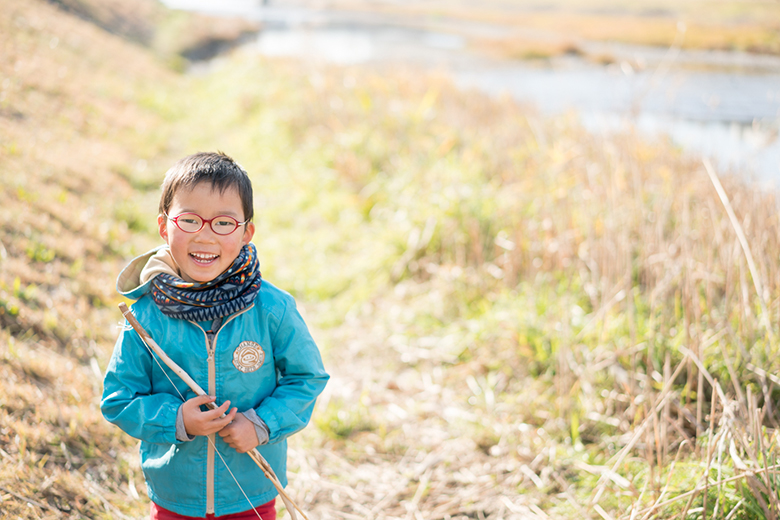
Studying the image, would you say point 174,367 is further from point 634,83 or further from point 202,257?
point 634,83

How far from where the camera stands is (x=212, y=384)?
4.96 ft

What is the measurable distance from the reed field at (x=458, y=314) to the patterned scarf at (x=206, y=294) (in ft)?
3.22

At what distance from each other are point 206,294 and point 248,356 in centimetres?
22

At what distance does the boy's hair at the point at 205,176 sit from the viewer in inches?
56.9

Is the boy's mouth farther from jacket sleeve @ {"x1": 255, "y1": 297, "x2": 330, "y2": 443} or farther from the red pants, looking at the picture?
the red pants

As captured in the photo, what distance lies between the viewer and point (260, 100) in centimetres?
1001

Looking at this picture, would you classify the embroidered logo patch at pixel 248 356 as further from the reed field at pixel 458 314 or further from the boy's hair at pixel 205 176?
the reed field at pixel 458 314

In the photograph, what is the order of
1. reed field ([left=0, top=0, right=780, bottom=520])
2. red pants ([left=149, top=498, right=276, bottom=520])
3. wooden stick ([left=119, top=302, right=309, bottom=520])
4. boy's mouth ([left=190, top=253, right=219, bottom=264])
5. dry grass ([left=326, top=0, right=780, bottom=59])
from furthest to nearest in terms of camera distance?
dry grass ([left=326, top=0, right=780, bottom=59]) < reed field ([left=0, top=0, right=780, bottom=520]) < red pants ([left=149, top=498, right=276, bottom=520]) < boy's mouth ([left=190, top=253, right=219, bottom=264]) < wooden stick ([left=119, top=302, right=309, bottom=520])

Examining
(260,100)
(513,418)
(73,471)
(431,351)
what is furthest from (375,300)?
(260,100)

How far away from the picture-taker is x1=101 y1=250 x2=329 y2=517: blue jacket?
4.87 ft

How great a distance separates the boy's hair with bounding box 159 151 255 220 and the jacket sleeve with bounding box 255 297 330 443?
374 millimetres

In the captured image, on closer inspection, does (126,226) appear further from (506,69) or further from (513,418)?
(506,69)

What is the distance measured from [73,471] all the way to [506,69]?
9928mm

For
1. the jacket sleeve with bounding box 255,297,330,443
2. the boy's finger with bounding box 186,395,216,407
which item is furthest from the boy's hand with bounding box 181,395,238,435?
the jacket sleeve with bounding box 255,297,330,443
